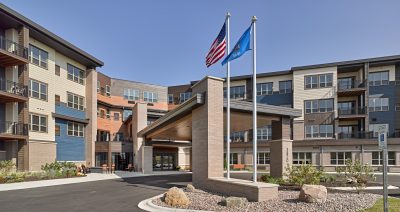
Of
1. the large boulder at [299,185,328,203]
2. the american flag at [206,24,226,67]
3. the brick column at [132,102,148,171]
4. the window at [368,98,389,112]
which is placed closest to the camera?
the large boulder at [299,185,328,203]

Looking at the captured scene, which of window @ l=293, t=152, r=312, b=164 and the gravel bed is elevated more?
the gravel bed

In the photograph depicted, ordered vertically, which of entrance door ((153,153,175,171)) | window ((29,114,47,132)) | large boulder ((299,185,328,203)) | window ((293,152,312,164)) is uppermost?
window ((29,114,47,132))

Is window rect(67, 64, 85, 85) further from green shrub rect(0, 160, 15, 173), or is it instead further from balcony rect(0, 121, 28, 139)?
green shrub rect(0, 160, 15, 173)

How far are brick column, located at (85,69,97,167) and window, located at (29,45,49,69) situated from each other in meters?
7.89

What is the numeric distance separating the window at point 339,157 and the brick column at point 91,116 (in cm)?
3136

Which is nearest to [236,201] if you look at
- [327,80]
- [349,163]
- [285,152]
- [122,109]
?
[349,163]

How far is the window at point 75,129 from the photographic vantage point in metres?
36.9

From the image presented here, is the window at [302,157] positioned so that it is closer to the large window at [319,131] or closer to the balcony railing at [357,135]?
the large window at [319,131]

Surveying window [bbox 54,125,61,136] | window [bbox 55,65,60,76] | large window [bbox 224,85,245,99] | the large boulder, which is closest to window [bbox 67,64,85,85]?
window [bbox 55,65,60,76]

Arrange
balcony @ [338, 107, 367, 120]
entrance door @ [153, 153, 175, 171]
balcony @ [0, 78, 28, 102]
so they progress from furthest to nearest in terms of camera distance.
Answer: entrance door @ [153, 153, 175, 171], balcony @ [338, 107, 367, 120], balcony @ [0, 78, 28, 102]

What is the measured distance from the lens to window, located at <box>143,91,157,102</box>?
54575mm

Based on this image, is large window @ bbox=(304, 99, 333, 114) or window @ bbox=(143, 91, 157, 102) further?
window @ bbox=(143, 91, 157, 102)

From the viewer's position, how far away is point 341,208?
10.4 meters

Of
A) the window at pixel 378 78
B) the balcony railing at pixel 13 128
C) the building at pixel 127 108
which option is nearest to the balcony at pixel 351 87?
the building at pixel 127 108
